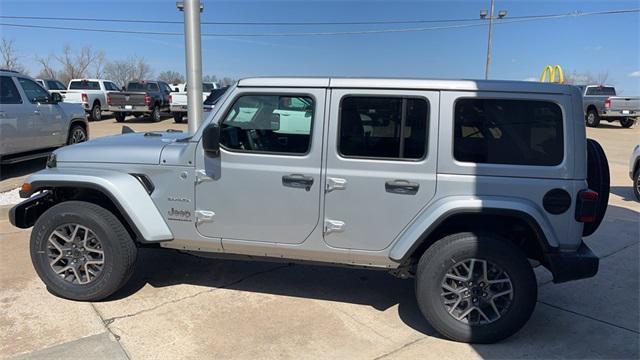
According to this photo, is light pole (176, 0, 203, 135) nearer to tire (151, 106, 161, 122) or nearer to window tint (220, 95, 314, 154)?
window tint (220, 95, 314, 154)

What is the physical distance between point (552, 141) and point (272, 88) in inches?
78.9

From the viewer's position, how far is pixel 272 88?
3.71 m

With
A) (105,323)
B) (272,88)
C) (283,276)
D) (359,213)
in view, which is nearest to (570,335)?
(359,213)

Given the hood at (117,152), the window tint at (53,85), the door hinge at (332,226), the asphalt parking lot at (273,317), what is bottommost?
the asphalt parking lot at (273,317)

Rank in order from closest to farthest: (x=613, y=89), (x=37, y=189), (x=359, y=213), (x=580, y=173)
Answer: (x=580, y=173) → (x=359, y=213) → (x=37, y=189) → (x=613, y=89)

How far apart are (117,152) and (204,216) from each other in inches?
35.5

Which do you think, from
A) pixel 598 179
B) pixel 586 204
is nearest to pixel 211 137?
pixel 586 204

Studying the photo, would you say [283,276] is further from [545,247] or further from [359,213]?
[545,247]

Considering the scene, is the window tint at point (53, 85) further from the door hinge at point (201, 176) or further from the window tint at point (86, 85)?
the door hinge at point (201, 176)

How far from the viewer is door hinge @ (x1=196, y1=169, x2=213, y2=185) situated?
3.80m

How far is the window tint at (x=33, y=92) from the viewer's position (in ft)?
29.2

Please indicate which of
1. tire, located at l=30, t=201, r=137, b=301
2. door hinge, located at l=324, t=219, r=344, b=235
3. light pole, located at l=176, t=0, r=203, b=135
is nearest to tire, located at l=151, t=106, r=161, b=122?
light pole, located at l=176, t=0, r=203, b=135

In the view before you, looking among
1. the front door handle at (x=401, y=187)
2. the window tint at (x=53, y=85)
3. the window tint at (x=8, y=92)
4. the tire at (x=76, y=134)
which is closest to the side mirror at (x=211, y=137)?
the front door handle at (x=401, y=187)

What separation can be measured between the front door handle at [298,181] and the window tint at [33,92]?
24.2ft
